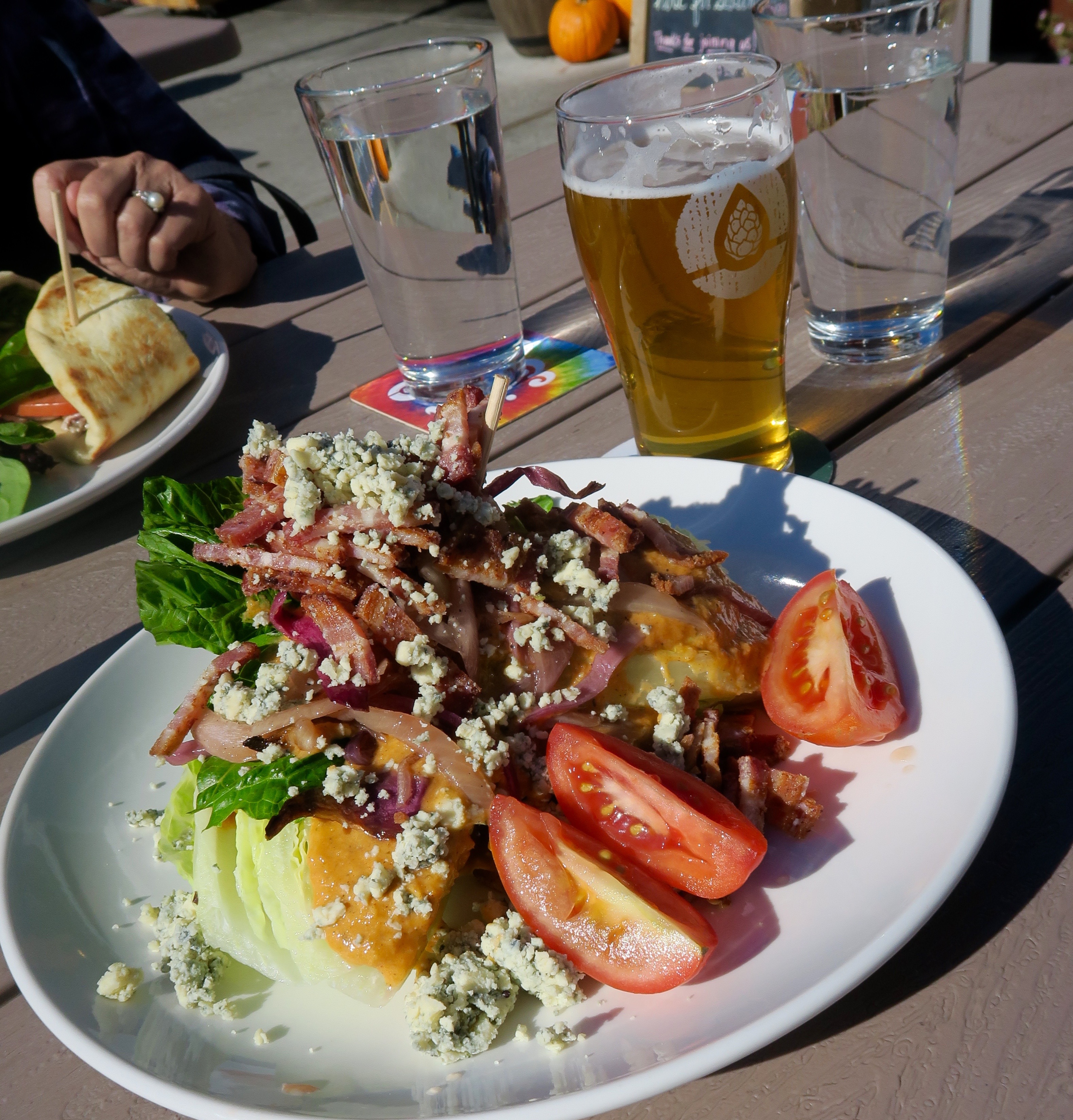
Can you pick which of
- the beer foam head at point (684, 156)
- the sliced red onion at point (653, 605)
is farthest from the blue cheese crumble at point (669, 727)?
the beer foam head at point (684, 156)

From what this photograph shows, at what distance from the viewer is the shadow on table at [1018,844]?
1.04 metres

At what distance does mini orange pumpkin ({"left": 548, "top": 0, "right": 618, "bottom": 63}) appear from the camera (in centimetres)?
939

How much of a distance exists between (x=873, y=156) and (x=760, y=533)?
2.87ft

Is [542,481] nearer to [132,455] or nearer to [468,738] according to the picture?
[468,738]

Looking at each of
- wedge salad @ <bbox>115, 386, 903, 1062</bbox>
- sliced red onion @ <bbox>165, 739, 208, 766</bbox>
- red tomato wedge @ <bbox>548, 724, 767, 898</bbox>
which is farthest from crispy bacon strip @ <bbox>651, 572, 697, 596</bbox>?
sliced red onion @ <bbox>165, 739, 208, 766</bbox>

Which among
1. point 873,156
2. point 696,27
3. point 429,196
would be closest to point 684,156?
Result: point 873,156

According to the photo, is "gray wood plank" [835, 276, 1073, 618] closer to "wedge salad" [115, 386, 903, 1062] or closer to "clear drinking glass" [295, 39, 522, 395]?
"wedge salad" [115, 386, 903, 1062]

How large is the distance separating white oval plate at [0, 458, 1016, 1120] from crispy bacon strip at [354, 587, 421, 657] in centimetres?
43

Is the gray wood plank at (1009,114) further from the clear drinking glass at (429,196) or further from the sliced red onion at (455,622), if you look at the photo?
the sliced red onion at (455,622)

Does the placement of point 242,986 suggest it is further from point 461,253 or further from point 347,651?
point 461,253

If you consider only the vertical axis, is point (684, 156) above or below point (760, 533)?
above

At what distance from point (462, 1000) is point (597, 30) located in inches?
397

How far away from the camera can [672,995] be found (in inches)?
41.1

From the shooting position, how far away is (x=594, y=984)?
43.4 inches
